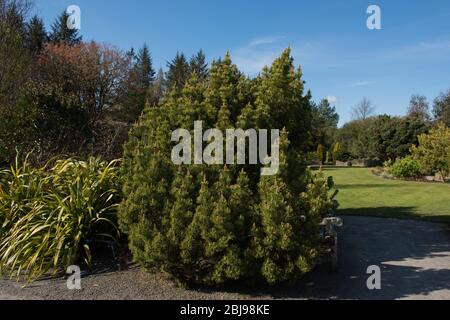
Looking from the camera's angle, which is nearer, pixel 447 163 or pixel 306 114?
pixel 306 114

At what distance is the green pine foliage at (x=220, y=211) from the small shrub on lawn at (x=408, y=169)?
60.0 feet

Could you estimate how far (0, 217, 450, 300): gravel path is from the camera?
436 cm

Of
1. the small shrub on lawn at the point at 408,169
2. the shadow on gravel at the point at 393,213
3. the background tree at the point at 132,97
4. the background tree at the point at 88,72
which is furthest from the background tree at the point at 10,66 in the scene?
the small shrub on lawn at the point at 408,169

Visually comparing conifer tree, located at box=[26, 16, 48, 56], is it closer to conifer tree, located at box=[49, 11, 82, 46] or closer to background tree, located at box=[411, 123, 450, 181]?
conifer tree, located at box=[49, 11, 82, 46]

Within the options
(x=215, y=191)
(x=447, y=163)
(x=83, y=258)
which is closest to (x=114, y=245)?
(x=83, y=258)

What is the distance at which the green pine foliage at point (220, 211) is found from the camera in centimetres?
410

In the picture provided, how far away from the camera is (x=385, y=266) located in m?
5.39

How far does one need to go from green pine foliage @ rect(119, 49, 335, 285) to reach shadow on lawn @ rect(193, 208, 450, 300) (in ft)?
1.54

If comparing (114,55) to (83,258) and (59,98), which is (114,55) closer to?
(59,98)

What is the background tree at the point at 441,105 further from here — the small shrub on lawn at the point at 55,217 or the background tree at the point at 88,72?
the small shrub on lawn at the point at 55,217

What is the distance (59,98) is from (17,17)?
6176 mm

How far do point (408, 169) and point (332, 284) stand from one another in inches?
719
